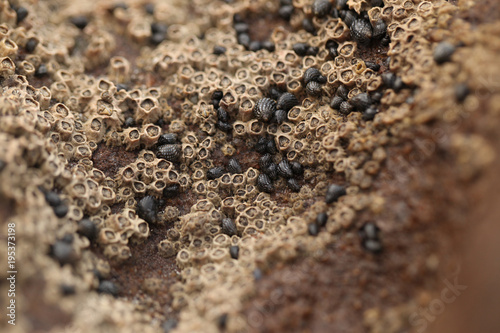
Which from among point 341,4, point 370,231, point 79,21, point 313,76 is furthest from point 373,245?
point 79,21

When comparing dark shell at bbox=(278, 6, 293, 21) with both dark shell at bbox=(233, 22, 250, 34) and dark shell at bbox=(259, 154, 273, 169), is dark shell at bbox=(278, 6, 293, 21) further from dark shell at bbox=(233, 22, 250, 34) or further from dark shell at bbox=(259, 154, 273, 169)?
dark shell at bbox=(259, 154, 273, 169)

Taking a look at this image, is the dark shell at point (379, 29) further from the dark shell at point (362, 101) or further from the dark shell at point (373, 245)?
the dark shell at point (373, 245)

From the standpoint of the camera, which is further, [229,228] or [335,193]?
[229,228]

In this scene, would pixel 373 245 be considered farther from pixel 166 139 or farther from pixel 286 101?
pixel 166 139

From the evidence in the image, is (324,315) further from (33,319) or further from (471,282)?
(33,319)

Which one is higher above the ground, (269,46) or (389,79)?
(389,79)

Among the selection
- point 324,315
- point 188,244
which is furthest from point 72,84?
point 324,315

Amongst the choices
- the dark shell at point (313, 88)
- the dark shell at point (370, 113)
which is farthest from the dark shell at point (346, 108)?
the dark shell at point (313, 88)
